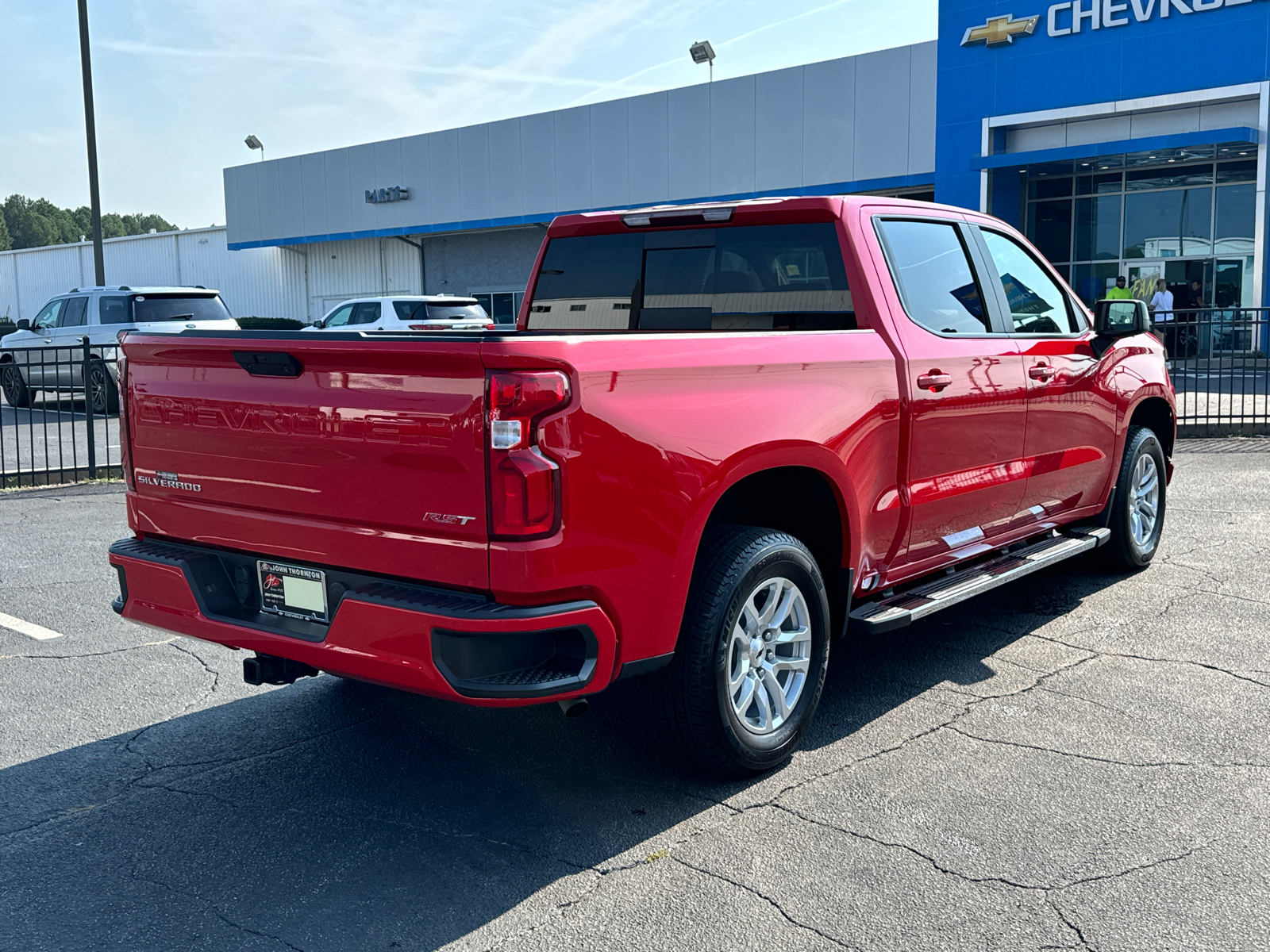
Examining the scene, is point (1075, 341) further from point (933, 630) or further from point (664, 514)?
point (664, 514)

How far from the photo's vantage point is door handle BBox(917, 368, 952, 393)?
4.68 m

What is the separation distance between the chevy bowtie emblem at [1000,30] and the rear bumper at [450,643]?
2758 cm

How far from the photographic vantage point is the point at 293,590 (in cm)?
367

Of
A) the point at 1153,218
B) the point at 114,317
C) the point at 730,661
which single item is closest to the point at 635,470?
the point at 730,661

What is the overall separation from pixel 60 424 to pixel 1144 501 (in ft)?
39.7

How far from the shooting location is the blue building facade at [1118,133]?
24797 mm

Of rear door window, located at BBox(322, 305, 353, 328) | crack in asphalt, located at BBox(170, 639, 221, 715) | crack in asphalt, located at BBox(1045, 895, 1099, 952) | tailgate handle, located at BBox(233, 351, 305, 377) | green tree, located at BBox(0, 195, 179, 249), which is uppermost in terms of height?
green tree, located at BBox(0, 195, 179, 249)

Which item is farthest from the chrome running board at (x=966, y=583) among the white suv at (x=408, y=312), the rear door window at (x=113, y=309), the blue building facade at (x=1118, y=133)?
the blue building facade at (x=1118, y=133)

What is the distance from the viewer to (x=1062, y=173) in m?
29.0

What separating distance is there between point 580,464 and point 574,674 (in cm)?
60

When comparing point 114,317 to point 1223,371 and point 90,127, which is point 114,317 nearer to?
point 90,127

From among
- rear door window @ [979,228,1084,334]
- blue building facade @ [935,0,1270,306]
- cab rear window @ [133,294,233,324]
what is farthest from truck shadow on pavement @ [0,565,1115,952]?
blue building facade @ [935,0,1270,306]

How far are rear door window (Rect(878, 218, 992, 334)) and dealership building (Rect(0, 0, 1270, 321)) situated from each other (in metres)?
22.5

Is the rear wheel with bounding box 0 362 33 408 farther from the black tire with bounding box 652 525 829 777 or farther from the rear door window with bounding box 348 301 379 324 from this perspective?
the black tire with bounding box 652 525 829 777
